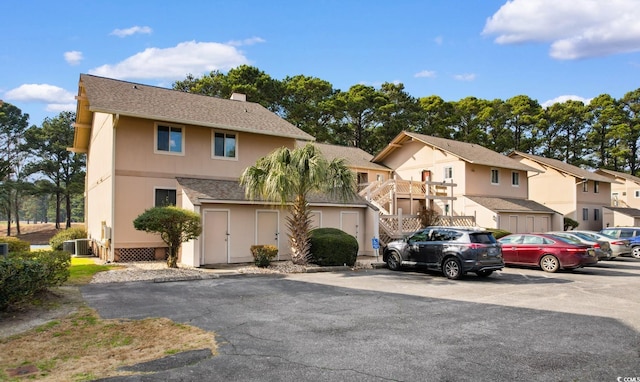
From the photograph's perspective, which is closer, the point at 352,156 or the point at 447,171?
the point at 447,171

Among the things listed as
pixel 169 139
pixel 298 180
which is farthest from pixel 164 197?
pixel 298 180

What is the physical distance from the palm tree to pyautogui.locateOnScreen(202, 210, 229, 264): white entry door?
1510mm

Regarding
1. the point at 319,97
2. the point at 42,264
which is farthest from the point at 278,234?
the point at 319,97

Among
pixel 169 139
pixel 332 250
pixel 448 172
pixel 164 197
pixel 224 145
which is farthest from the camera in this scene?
pixel 448 172

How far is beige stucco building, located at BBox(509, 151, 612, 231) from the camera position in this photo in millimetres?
37656

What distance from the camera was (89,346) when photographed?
21.1ft

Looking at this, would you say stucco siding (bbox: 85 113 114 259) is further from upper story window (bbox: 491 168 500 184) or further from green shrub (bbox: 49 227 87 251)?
upper story window (bbox: 491 168 500 184)

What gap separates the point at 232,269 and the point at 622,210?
40.9 meters

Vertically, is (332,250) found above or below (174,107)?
below

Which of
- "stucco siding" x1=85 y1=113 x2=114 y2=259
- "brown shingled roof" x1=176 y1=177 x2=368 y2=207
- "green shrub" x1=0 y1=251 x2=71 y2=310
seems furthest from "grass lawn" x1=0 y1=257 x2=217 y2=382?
"stucco siding" x1=85 y1=113 x2=114 y2=259

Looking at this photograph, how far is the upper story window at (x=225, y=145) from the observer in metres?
20.2

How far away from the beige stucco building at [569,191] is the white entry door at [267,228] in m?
28.2

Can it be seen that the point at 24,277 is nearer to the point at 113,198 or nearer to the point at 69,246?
the point at 113,198

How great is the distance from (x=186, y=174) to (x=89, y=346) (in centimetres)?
1345
